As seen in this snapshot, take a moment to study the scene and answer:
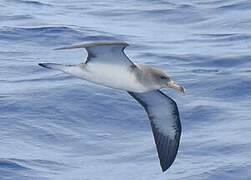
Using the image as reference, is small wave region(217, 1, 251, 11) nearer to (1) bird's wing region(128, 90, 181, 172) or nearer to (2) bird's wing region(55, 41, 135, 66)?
(1) bird's wing region(128, 90, 181, 172)

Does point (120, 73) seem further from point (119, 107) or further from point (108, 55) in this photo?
point (119, 107)

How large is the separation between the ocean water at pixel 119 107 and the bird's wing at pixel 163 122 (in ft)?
1.57

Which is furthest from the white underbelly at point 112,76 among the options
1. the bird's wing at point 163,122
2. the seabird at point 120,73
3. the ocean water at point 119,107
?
the ocean water at point 119,107

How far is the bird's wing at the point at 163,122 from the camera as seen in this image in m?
11.6

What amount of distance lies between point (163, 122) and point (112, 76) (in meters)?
1.85

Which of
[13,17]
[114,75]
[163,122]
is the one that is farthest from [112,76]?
[13,17]

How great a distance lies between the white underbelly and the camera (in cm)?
1020

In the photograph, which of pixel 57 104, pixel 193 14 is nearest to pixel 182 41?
pixel 193 14

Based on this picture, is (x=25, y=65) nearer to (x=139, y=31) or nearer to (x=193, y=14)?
(x=139, y=31)

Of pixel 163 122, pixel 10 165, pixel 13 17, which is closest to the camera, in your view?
pixel 163 122

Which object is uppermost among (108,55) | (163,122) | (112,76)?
(108,55)

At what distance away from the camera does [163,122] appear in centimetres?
1193

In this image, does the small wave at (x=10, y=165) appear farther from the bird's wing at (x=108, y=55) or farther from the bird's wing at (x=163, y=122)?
the bird's wing at (x=108, y=55)

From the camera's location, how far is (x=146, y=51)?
58.2ft
